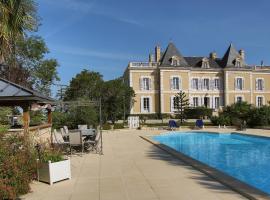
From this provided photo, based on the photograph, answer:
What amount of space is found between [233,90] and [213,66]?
13.9 ft

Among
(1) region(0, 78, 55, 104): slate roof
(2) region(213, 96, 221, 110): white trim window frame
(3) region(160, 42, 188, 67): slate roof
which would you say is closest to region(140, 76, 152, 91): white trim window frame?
(3) region(160, 42, 188, 67): slate roof

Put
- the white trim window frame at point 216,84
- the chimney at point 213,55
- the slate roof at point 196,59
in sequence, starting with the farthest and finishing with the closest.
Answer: the chimney at point 213,55, the white trim window frame at point 216,84, the slate roof at point 196,59

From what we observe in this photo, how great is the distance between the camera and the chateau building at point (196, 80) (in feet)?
151

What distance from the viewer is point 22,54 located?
96.1ft

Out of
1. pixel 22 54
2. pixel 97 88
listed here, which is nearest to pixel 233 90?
pixel 97 88

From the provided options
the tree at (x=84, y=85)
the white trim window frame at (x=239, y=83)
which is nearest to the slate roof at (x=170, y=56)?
the white trim window frame at (x=239, y=83)

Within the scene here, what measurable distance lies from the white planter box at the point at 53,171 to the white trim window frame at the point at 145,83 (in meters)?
38.8

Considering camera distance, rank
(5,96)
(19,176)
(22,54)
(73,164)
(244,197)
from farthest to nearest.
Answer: (22,54) → (73,164) → (5,96) → (19,176) → (244,197)

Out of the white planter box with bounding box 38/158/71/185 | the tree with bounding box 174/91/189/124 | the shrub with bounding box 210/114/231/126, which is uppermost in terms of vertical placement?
the tree with bounding box 174/91/189/124

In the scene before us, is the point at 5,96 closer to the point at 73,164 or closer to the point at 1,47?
the point at 1,47

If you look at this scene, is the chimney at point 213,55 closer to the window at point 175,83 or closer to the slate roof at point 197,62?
the slate roof at point 197,62

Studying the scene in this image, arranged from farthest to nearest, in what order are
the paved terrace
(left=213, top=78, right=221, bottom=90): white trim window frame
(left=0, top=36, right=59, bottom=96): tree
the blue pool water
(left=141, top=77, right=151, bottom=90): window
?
(left=213, top=78, right=221, bottom=90): white trim window frame
(left=141, top=77, right=151, bottom=90): window
(left=0, top=36, right=59, bottom=96): tree
the blue pool water
the paved terrace

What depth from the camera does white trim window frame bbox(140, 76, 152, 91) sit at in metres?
46.2

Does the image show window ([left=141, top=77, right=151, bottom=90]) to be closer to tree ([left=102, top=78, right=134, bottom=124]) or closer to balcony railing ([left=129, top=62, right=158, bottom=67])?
balcony railing ([left=129, top=62, right=158, bottom=67])
